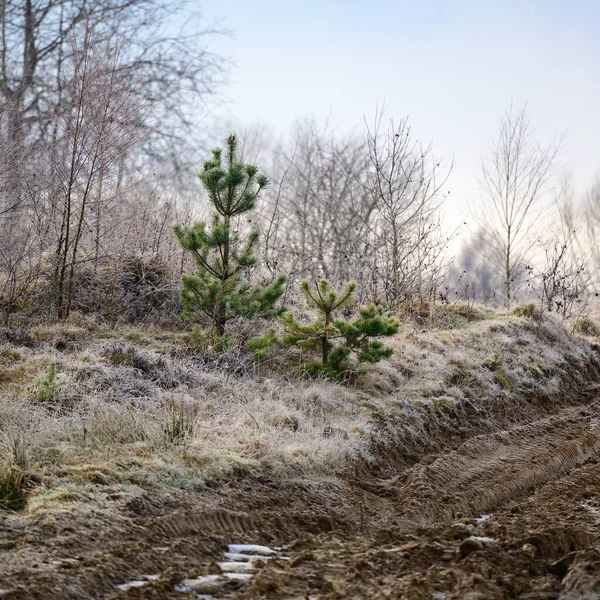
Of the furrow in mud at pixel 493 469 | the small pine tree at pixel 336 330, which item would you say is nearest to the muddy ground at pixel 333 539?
the furrow in mud at pixel 493 469

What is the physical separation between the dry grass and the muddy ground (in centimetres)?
37

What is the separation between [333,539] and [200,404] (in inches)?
113

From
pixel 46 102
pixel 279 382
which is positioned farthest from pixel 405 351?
pixel 46 102

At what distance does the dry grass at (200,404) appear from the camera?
5.77 meters

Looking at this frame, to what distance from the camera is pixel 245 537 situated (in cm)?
478

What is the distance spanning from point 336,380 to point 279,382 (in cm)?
87

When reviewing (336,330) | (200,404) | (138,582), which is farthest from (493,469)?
(138,582)

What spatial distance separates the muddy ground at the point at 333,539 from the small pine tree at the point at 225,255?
331cm

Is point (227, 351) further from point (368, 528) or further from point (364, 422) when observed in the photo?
point (368, 528)

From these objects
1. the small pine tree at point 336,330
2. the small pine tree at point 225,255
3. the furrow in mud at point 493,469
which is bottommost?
the furrow in mud at point 493,469

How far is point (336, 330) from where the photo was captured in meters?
9.34

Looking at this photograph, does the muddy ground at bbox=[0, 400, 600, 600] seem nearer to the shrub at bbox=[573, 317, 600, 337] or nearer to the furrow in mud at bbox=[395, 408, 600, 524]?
the furrow in mud at bbox=[395, 408, 600, 524]

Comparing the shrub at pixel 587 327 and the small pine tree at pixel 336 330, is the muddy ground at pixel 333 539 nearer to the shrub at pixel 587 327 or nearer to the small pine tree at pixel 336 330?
the small pine tree at pixel 336 330

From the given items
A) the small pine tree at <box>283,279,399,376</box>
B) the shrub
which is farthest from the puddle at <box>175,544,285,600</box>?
the shrub
